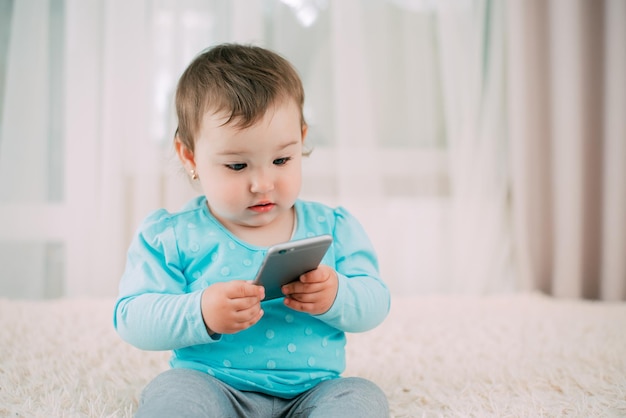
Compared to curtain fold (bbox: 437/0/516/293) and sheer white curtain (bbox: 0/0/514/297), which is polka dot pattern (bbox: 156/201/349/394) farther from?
curtain fold (bbox: 437/0/516/293)

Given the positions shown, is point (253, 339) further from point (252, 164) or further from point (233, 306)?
point (252, 164)

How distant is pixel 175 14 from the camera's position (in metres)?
1.97

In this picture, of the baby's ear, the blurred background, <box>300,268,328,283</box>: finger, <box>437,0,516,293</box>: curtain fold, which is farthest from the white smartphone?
<box>437,0,516,293</box>: curtain fold

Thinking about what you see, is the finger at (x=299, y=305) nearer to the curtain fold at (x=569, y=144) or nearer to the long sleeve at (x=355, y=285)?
the long sleeve at (x=355, y=285)

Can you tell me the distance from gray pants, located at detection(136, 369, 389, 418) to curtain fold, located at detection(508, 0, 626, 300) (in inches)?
57.2

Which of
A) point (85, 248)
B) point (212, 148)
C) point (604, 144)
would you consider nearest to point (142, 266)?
point (212, 148)

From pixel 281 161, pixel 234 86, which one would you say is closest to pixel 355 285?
pixel 281 161

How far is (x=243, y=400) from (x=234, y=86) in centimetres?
44

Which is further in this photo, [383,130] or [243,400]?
[383,130]

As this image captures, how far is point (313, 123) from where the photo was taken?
6.91 ft

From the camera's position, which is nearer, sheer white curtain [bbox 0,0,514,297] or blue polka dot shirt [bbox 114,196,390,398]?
blue polka dot shirt [bbox 114,196,390,398]

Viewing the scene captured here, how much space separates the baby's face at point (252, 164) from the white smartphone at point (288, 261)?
0.14 m

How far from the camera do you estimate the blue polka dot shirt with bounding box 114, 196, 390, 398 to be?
0.84m

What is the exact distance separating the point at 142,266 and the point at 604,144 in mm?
1751
